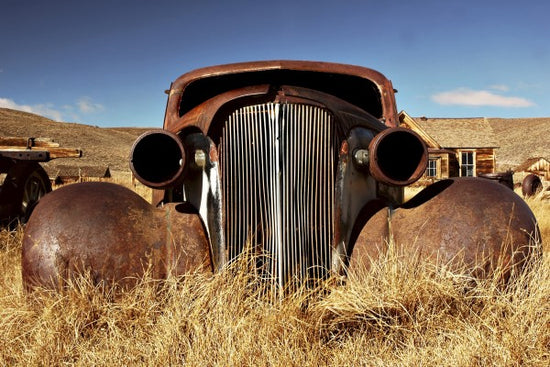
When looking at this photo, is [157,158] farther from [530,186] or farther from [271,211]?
[530,186]

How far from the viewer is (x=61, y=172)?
26.5 meters

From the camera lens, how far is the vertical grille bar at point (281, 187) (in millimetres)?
2471

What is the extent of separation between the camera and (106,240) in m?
2.45

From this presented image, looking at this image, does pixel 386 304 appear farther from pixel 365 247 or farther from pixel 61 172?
pixel 61 172

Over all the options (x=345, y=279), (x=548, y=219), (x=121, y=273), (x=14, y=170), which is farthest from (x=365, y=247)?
(x=14, y=170)

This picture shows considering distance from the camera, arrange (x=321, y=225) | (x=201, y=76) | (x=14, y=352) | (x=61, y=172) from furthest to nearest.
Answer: (x=61, y=172), (x=201, y=76), (x=321, y=225), (x=14, y=352)

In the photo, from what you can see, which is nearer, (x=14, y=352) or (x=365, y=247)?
(x=14, y=352)

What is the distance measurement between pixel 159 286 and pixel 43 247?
63cm

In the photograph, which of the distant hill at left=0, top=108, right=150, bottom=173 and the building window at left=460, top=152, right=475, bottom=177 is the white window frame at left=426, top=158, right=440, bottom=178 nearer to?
the building window at left=460, top=152, right=475, bottom=177

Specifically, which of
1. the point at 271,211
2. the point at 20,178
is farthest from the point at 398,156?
the point at 20,178

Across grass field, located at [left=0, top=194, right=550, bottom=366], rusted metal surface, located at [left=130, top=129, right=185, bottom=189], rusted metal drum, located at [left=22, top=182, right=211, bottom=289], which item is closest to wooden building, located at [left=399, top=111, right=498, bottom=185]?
rusted metal surface, located at [left=130, top=129, right=185, bottom=189]

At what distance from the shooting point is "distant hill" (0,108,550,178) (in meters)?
48.6

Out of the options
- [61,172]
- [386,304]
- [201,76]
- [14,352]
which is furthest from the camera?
[61,172]

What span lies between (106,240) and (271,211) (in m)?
0.89
